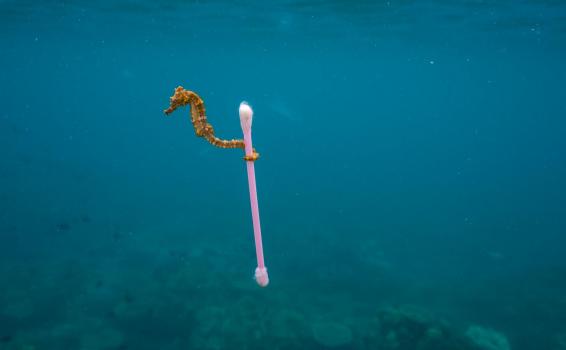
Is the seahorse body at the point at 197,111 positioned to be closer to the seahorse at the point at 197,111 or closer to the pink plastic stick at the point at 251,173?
the seahorse at the point at 197,111

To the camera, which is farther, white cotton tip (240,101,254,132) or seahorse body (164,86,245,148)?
seahorse body (164,86,245,148)

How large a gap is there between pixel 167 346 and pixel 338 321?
5.85 m

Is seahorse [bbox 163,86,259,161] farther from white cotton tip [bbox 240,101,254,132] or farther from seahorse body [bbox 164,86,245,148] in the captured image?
white cotton tip [bbox 240,101,254,132]

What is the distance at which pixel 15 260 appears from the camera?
1922 cm

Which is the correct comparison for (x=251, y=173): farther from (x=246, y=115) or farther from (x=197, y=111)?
(x=197, y=111)

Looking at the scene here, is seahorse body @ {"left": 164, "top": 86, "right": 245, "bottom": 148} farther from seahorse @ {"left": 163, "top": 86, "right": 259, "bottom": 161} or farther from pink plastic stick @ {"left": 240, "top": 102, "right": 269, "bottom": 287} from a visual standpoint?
pink plastic stick @ {"left": 240, "top": 102, "right": 269, "bottom": 287}

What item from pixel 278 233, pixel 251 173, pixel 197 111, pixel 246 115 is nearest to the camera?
pixel 246 115

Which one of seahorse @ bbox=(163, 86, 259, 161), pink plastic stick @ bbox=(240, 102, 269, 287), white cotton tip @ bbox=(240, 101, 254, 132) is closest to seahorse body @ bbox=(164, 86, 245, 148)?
seahorse @ bbox=(163, 86, 259, 161)

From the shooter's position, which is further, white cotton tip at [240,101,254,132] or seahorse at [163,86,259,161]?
seahorse at [163,86,259,161]

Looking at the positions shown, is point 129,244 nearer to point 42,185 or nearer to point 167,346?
point 167,346

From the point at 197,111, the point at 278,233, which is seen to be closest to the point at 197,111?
the point at 197,111

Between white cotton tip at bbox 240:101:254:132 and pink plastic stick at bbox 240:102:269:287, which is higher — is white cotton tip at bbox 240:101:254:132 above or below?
above

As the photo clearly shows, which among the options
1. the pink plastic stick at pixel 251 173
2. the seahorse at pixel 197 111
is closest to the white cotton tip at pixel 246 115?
the pink plastic stick at pixel 251 173

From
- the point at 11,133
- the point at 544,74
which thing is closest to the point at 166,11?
the point at 11,133
